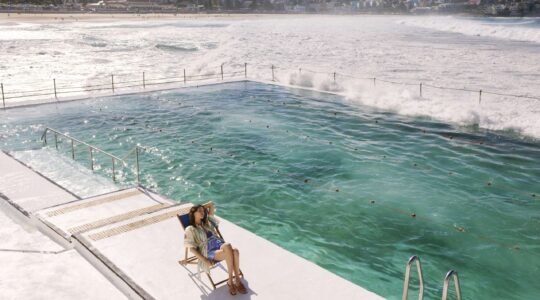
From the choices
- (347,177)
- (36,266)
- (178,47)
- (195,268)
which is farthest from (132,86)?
(178,47)

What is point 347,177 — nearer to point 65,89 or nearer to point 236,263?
point 236,263

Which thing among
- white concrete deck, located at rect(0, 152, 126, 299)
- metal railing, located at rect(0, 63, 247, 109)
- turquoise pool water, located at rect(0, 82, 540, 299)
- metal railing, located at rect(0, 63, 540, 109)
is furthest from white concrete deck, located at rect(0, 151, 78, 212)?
metal railing, located at rect(0, 63, 540, 109)

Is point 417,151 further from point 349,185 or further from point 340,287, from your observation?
point 340,287

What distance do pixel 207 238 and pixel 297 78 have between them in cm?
2565

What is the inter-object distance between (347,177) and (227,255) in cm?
812

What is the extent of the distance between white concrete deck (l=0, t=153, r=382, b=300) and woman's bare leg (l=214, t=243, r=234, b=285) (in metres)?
0.39

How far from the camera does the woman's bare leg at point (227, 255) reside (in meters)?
6.48

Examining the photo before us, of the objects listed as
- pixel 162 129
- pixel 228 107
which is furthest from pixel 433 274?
pixel 228 107

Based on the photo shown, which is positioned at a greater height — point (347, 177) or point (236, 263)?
point (236, 263)

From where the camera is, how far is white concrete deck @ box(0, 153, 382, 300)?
6879 mm

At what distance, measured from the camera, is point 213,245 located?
690 cm

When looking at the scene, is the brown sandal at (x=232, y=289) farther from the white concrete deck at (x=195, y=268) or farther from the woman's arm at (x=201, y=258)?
the woman's arm at (x=201, y=258)

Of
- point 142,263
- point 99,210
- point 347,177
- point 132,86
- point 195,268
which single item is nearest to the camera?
point 195,268

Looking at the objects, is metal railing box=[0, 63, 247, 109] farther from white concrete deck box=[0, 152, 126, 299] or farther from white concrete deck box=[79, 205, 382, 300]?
white concrete deck box=[79, 205, 382, 300]
